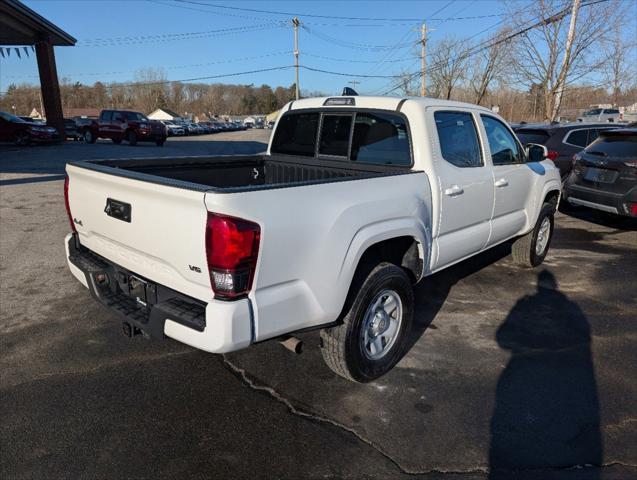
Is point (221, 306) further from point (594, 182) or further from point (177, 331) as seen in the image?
point (594, 182)

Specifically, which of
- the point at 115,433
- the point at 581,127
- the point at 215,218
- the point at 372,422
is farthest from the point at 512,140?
the point at 581,127

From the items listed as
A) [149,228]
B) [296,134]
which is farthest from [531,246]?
[149,228]

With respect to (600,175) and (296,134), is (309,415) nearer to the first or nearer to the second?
(296,134)

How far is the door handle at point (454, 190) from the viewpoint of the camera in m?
3.75

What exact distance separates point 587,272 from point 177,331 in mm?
5312

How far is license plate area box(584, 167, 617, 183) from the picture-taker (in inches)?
288

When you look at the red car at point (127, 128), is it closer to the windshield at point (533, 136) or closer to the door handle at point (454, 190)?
the windshield at point (533, 136)

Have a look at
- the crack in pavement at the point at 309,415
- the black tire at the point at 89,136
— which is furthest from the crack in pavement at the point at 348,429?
the black tire at the point at 89,136

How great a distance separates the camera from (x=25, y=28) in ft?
72.0

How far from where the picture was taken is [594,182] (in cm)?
766

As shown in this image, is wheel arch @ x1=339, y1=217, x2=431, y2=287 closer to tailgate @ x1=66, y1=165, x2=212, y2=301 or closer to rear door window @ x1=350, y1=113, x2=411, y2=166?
rear door window @ x1=350, y1=113, x2=411, y2=166

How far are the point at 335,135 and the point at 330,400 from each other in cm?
238

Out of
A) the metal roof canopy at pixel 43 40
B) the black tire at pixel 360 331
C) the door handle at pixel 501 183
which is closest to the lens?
the black tire at pixel 360 331

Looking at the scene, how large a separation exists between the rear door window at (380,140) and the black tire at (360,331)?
1033mm
